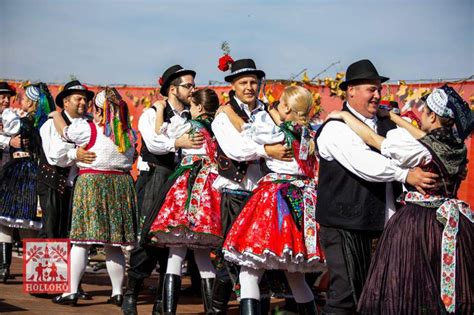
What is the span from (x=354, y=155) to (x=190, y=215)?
5.35 ft

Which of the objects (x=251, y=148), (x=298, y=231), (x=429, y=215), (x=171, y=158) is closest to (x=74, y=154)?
(x=171, y=158)

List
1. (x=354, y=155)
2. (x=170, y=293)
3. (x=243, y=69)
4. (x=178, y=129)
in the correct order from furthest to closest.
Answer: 1. (x=178, y=129)
2. (x=170, y=293)
3. (x=243, y=69)
4. (x=354, y=155)

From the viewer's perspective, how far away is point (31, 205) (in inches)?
295

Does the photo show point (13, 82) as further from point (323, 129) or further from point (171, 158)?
point (323, 129)

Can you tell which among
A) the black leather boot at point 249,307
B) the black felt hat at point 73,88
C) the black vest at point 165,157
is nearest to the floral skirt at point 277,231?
the black leather boot at point 249,307

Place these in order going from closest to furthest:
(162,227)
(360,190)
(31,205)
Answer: (360,190) < (162,227) < (31,205)

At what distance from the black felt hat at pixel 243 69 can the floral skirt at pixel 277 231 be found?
32.9 inches

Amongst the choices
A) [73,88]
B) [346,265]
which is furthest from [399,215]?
[73,88]

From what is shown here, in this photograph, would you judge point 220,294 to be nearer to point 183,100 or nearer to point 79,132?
point 183,100

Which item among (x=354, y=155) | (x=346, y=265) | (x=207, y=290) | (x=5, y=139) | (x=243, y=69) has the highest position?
(x=243, y=69)

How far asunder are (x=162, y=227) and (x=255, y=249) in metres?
1.09

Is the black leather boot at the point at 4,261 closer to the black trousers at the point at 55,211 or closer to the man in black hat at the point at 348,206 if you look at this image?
the black trousers at the point at 55,211

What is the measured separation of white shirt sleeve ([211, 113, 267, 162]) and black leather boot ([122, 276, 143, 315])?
4.50ft

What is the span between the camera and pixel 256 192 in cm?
489
